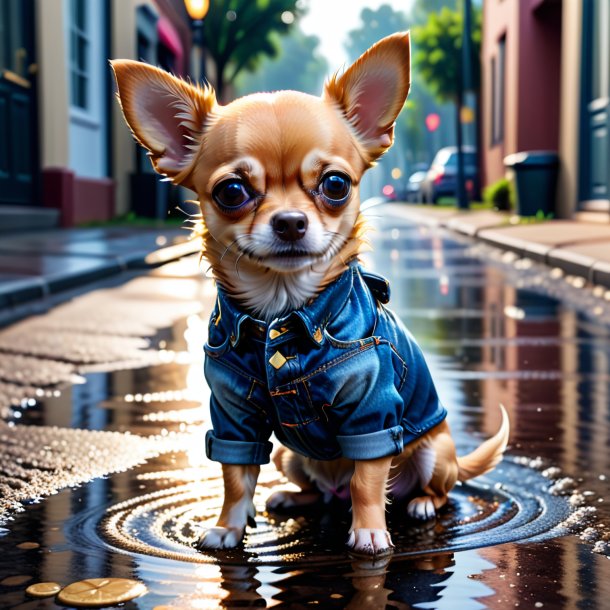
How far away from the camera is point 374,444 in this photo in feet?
8.99

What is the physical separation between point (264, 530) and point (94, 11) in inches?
768

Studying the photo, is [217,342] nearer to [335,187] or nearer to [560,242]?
[335,187]

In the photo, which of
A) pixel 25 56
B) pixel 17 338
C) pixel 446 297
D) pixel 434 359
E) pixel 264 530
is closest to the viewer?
pixel 264 530

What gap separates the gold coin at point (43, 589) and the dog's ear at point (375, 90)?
4.16 feet

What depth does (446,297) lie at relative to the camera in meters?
9.81

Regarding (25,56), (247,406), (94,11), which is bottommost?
(247,406)

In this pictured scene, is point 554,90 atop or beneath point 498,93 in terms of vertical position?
beneath

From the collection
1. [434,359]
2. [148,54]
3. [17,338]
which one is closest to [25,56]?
[148,54]

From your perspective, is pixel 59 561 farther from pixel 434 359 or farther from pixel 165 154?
pixel 434 359

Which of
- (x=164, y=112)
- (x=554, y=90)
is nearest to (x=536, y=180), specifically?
(x=554, y=90)

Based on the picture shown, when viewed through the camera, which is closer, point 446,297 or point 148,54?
point 446,297

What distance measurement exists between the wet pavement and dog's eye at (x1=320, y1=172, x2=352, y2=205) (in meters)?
0.51

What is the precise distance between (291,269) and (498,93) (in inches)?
1137

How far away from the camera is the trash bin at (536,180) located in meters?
20.8
